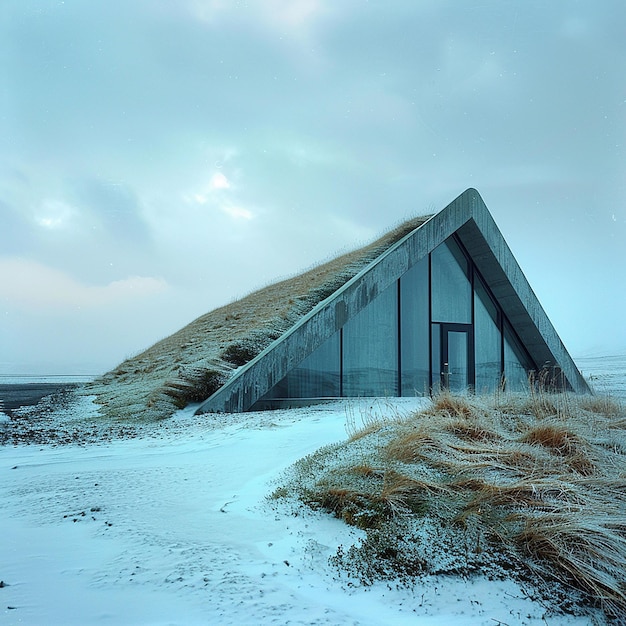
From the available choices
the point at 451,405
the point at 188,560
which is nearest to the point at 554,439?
the point at 451,405

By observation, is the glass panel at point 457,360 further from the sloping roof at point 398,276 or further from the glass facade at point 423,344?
the sloping roof at point 398,276

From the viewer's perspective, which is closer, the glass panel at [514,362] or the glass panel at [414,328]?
the glass panel at [414,328]

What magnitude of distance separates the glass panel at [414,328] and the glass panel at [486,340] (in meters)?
1.48

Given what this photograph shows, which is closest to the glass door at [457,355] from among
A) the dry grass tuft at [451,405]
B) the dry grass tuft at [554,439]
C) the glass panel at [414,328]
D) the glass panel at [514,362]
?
the glass panel at [414,328]

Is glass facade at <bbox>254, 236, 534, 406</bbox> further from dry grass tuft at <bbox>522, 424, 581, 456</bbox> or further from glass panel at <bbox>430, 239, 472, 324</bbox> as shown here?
dry grass tuft at <bbox>522, 424, 581, 456</bbox>

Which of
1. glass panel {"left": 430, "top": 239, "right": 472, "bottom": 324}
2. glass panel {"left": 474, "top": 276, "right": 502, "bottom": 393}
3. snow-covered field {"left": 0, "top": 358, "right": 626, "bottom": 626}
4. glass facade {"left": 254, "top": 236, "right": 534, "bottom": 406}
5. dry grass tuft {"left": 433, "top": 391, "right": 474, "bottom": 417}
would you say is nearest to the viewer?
snow-covered field {"left": 0, "top": 358, "right": 626, "bottom": 626}

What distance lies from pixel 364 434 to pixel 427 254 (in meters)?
7.48

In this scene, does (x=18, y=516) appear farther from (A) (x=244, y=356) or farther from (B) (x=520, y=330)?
(B) (x=520, y=330)

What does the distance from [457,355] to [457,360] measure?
118 mm

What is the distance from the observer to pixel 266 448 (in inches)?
230

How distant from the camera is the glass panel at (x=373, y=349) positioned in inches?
436

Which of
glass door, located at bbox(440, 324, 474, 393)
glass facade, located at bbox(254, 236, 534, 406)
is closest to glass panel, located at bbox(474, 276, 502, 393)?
glass facade, located at bbox(254, 236, 534, 406)

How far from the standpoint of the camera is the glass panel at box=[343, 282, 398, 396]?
36.3 ft

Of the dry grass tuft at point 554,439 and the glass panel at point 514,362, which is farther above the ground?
the glass panel at point 514,362
